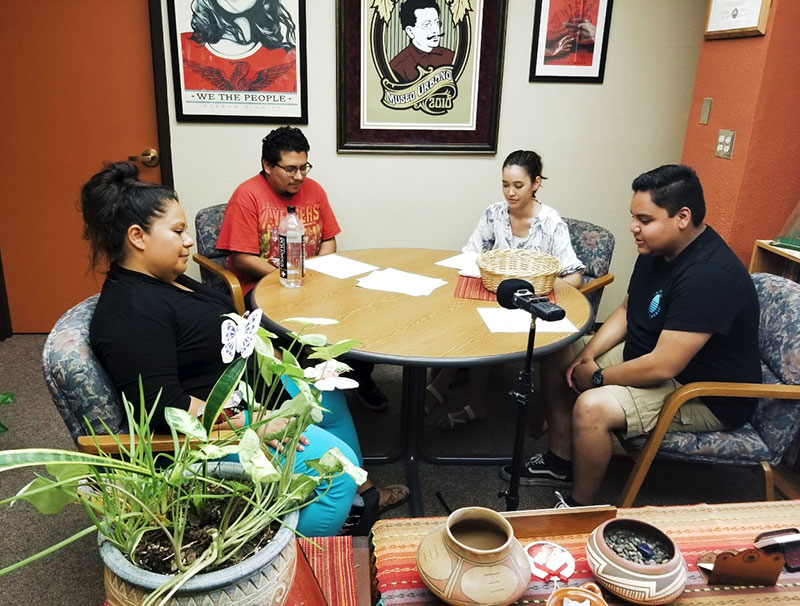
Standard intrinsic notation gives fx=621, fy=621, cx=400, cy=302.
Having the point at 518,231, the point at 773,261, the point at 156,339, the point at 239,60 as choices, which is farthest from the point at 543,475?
the point at 239,60

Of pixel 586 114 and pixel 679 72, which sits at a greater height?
pixel 679 72

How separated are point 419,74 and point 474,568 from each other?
274 cm

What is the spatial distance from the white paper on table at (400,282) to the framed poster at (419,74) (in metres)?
1.09

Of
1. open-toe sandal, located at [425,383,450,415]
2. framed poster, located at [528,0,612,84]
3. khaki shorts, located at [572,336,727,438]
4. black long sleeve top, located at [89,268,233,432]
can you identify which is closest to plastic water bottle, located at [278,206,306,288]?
black long sleeve top, located at [89,268,233,432]

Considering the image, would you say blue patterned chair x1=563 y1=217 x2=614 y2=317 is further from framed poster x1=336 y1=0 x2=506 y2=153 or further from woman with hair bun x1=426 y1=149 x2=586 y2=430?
framed poster x1=336 y1=0 x2=506 y2=153

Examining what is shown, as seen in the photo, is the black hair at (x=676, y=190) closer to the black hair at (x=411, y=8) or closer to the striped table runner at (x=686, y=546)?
the striped table runner at (x=686, y=546)

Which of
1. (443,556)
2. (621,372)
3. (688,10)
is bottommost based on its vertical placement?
(621,372)

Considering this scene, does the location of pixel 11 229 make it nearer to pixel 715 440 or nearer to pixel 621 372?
pixel 621 372

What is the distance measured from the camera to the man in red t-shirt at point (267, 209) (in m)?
2.53

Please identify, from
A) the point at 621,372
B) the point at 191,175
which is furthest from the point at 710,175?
the point at 191,175

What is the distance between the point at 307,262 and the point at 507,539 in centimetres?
176

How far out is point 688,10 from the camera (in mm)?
3143

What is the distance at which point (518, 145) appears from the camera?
3.29 m

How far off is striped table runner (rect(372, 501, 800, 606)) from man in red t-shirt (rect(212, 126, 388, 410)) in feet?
5.26
